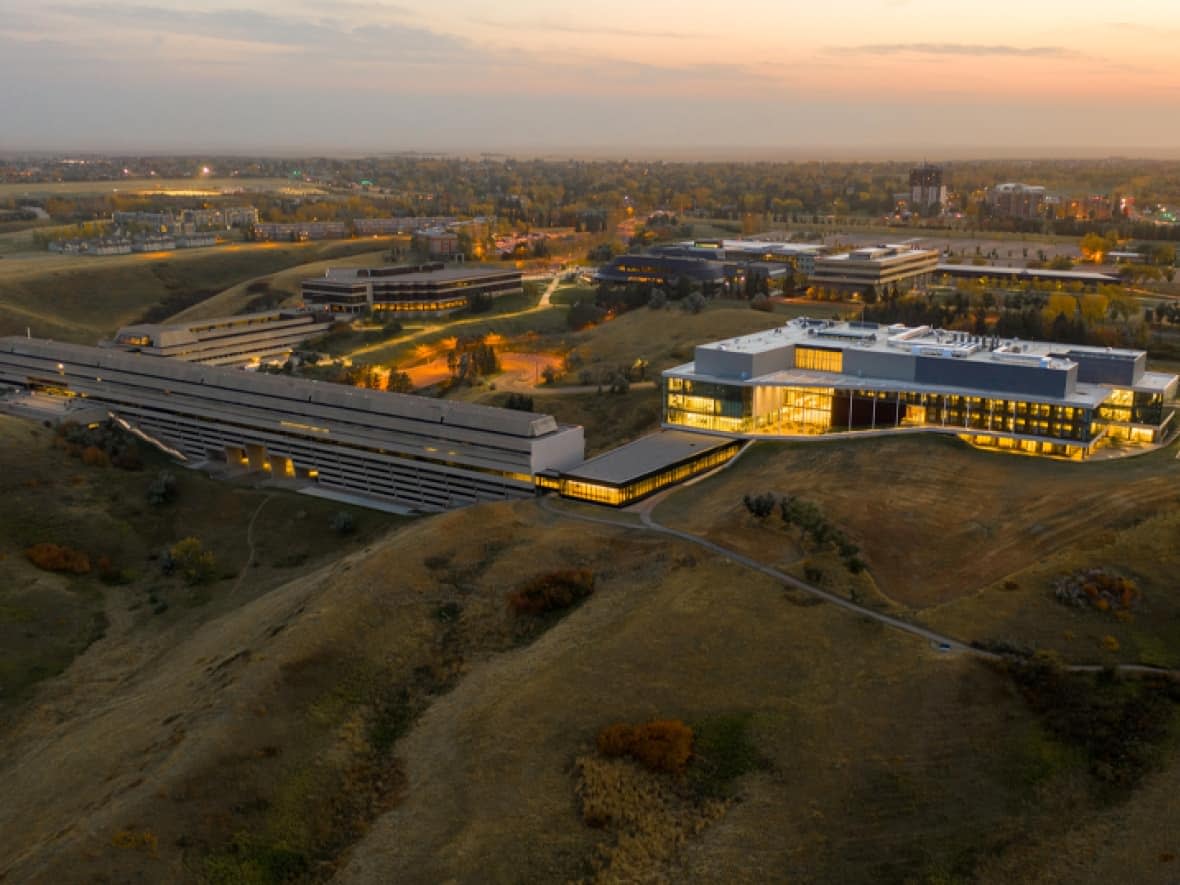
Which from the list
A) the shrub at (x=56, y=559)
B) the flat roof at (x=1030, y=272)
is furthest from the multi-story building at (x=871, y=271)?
the shrub at (x=56, y=559)

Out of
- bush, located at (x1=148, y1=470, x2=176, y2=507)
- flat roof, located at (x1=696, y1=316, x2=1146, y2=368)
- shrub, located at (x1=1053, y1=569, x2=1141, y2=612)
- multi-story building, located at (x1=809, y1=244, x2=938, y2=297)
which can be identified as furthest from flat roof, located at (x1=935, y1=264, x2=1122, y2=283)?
Result: bush, located at (x1=148, y1=470, x2=176, y2=507)

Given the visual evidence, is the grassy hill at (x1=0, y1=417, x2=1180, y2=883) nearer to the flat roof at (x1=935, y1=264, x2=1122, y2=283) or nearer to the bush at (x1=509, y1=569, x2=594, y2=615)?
the bush at (x1=509, y1=569, x2=594, y2=615)

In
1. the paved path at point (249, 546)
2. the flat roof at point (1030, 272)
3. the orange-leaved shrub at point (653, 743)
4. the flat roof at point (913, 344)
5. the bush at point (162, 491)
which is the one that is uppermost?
the flat roof at point (1030, 272)

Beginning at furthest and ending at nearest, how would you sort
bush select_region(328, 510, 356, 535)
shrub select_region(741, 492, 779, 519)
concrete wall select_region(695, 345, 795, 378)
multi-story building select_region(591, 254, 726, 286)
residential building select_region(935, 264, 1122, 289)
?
multi-story building select_region(591, 254, 726, 286) < residential building select_region(935, 264, 1122, 289) < concrete wall select_region(695, 345, 795, 378) < bush select_region(328, 510, 356, 535) < shrub select_region(741, 492, 779, 519)

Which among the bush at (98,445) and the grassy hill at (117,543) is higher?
the bush at (98,445)

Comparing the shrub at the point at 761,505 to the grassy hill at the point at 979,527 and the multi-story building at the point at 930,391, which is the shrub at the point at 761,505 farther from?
the multi-story building at the point at 930,391

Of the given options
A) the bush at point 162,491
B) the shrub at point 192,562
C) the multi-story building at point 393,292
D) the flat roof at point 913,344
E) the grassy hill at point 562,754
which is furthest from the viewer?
the multi-story building at point 393,292

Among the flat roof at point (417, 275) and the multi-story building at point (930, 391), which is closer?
the multi-story building at point (930, 391)
